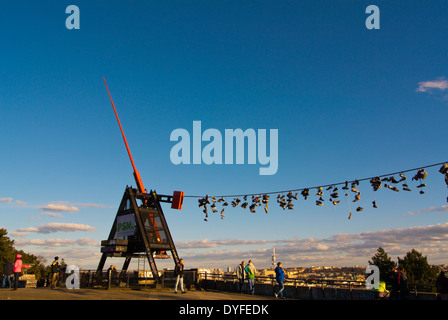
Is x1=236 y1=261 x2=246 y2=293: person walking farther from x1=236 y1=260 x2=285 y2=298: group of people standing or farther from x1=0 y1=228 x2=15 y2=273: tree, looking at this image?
x1=0 y1=228 x2=15 y2=273: tree

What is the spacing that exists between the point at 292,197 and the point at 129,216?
13.1 metres

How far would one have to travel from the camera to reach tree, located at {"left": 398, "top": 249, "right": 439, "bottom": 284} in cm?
7294

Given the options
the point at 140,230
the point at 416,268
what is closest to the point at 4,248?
the point at 140,230

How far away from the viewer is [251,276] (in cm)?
2070

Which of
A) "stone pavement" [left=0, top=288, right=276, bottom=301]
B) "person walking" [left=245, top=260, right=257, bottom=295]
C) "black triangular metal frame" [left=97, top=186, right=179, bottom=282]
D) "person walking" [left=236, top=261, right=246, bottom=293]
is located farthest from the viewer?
"black triangular metal frame" [left=97, top=186, right=179, bottom=282]

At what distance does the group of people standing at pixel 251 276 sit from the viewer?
1862 cm

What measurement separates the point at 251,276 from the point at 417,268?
65.7m

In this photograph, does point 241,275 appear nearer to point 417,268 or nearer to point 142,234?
point 142,234

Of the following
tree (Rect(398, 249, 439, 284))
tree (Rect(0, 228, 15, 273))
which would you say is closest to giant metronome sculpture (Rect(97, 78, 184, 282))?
tree (Rect(0, 228, 15, 273))

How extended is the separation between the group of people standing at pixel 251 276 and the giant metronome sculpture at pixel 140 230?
6260 millimetres

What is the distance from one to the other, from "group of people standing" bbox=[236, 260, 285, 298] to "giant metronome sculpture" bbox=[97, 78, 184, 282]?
6.26 m
